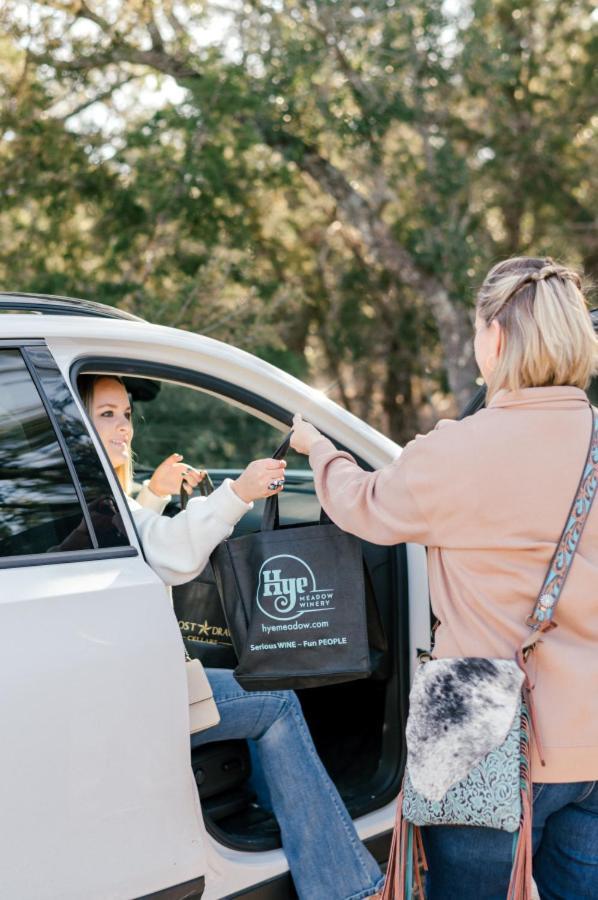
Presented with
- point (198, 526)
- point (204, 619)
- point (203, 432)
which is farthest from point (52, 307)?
point (203, 432)

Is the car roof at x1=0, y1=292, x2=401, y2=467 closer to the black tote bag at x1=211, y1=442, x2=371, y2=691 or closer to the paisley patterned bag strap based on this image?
the black tote bag at x1=211, y1=442, x2=371, y2=691

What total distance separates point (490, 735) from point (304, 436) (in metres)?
0.84

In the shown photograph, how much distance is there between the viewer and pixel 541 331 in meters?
2.15

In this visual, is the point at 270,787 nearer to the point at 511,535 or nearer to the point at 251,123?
the point at 511,535

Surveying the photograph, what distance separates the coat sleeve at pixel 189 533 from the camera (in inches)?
95.4

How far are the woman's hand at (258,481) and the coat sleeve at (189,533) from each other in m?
0.02

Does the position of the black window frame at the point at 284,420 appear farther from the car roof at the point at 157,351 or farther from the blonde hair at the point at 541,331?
the blonde hair at the point at 541,331

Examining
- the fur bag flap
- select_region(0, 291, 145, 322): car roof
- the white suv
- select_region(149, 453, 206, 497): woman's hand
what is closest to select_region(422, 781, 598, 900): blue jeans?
the fur bag flap

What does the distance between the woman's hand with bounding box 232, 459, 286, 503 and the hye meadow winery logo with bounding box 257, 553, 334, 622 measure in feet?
0.52

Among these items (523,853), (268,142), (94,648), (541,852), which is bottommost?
(541,852)

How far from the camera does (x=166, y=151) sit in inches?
332

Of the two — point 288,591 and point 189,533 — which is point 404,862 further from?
point 189,533

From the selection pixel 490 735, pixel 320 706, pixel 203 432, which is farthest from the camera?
pixel 203 432

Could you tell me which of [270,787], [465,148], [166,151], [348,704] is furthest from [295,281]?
[270,787]
